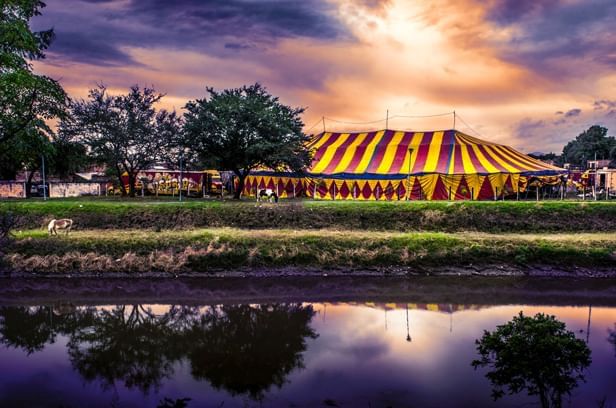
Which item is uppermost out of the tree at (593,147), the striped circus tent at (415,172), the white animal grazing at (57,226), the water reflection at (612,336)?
the tree at (593,147)

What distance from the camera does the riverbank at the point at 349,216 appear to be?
600 inches

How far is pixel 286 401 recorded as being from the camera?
5152mm

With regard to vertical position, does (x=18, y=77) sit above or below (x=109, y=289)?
above

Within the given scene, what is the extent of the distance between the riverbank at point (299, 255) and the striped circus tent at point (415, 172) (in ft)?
31.7

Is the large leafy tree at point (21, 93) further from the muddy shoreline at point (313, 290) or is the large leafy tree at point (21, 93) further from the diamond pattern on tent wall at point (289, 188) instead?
the diamond pattern on tent wall at point (289, 188)

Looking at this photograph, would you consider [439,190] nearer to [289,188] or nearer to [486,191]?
[486,191]

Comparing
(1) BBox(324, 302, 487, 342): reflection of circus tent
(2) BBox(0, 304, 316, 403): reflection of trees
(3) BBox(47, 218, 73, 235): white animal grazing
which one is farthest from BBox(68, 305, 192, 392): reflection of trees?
(3) BBox(47, 218, 73, 235): white animal grazing

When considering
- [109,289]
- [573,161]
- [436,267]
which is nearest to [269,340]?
[109,289]

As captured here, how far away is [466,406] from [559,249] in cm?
905

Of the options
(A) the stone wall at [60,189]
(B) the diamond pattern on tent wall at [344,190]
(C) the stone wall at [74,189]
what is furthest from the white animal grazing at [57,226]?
(C) the stone wall at [74,189]

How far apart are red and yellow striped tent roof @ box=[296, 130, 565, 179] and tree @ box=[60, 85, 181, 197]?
8.05m

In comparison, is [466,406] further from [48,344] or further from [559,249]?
[559,249]

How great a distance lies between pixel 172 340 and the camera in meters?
7.18

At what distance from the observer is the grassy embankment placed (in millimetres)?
11969
